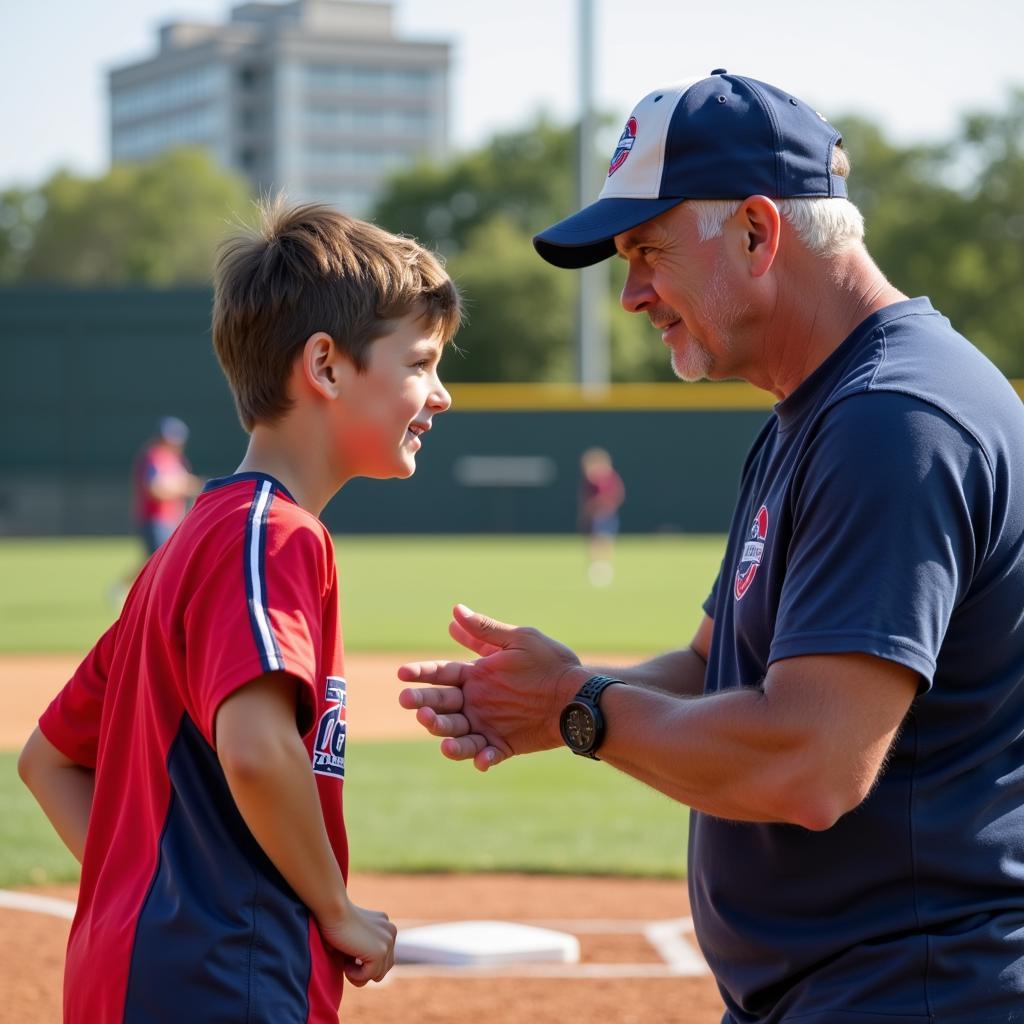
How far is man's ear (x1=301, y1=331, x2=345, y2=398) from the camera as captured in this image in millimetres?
2340

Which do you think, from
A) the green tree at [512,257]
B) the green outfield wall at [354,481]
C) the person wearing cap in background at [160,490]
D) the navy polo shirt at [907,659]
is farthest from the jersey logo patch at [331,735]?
the green tree at [512,257]

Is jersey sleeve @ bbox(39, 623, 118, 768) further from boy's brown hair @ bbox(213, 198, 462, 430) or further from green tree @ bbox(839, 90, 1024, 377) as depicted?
green tree @ bbox(839, 90, 1024, 377)

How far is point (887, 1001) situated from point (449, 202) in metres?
80.2

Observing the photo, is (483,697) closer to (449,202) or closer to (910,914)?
(910,914)

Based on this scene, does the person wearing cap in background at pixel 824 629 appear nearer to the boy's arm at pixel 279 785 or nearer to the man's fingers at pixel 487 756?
the man's fingers at pixel 487 756

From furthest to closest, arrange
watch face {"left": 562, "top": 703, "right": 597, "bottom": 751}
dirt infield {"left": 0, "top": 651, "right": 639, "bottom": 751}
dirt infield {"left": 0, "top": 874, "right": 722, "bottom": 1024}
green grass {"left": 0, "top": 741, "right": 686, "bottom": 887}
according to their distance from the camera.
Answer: dirt infield {"left": 0, "top": 651, "right": 639, "bottom": 751} → green grass {"left": 0, "top": 741, "right": 686, "bottom": 887} → dirt infield {"left": 0, "top": 874, "right": 722, "bottom": 1024} → watch face {"left": 562, "top": 703, "right": 597, "bottom": 751}

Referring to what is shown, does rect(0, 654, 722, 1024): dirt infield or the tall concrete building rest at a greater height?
the tall concrete building

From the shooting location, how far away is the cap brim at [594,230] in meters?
2.40

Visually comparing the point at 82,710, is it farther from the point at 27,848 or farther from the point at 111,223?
the point at 111,223

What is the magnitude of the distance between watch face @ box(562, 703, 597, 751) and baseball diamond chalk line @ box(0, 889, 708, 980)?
2865mm

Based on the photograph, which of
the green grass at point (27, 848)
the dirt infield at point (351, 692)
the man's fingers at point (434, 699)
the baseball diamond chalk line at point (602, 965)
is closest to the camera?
the man's fingers at point (434, 699)

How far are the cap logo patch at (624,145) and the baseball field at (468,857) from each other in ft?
9.46

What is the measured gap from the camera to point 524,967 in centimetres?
512

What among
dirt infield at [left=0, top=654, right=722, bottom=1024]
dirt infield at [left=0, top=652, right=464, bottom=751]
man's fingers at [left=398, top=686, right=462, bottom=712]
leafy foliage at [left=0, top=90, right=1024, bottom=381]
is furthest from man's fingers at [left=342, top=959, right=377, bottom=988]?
leafy foliage at [left=0, top=90, right=1024, bottom=381]
